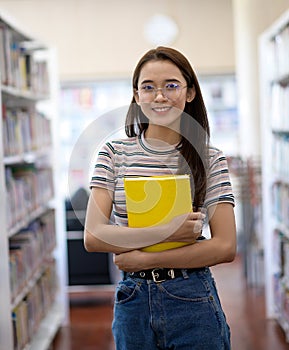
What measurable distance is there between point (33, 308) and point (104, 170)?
2246mm

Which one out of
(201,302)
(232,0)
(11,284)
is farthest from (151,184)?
(232,0)

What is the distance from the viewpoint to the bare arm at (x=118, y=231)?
1479 millimetres

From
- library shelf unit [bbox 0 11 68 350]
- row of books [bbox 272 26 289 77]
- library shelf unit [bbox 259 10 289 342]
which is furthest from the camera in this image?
library shelf unit [bbox 259 10 289 342]

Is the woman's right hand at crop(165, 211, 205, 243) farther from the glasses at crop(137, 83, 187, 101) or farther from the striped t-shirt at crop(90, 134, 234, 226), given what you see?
the glasses at crop(137, 83, 187, 101)

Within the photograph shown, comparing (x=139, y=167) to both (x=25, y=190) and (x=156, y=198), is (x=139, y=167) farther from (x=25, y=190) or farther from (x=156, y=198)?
(x=25, y=190)

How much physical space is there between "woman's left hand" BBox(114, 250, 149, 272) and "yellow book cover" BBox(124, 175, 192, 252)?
0.22 ft

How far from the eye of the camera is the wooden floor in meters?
3.86

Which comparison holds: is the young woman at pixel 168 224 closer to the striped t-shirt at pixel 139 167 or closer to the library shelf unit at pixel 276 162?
the striped t-shirt at pixel 139 167

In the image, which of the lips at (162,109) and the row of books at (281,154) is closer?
the lips at (162,109)

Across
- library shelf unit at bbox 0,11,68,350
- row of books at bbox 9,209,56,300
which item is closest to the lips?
library shelf unit at bbox 0,11,68,350

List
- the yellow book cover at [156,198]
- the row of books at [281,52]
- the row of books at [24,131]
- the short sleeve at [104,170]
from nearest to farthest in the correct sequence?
the yellow book cover at [156,198] < the short sleeve at [104,170] < the row of books at [24,131] < the row of books at [281,52]

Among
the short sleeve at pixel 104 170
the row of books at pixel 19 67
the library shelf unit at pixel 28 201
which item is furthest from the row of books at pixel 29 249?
the short sleeve at pixel 104 170

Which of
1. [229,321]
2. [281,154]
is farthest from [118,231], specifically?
[229,321]

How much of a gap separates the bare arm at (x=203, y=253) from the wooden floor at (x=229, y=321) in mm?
2334
